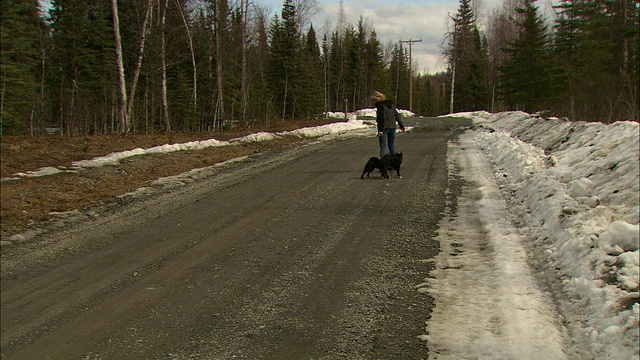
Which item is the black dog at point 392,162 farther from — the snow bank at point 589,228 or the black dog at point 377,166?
the snow bank at point 589,228

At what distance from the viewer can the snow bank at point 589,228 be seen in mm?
3014

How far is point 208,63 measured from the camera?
38.9 m

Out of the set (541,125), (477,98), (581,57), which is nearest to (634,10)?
(581,57)

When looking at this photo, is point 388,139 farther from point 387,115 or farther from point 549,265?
point 549,265

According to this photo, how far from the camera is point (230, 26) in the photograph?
28453 mm

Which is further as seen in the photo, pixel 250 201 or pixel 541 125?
pixel 541 125

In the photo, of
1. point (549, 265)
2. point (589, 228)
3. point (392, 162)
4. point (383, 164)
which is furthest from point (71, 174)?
point (589, 228)

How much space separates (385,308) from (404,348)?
0.60 m

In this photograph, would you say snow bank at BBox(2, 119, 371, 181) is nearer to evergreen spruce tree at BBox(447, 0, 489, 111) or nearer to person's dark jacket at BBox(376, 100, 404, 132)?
person's dark jacket at BBox(376, 100, 404, 132)

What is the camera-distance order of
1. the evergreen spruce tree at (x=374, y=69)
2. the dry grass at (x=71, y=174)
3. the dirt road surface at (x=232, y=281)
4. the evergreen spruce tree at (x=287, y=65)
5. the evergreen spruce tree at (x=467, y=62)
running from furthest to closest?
1. the evergreen spruce tree at (x=374, y=69)
2. the evergreen spruce tree at (x=467, y=62)
3. the evergreen spruce tree at (x=287, y=65)
4. the dry grass at (x=71, y=174)
5. the dirt road surface at (x=232, y=281)

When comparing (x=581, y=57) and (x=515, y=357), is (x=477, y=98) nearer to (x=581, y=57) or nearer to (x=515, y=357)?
(x=581, y=57)

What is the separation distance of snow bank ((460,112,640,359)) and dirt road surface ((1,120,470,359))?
4.04 feet

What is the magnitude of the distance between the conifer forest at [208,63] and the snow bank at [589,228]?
209 inches

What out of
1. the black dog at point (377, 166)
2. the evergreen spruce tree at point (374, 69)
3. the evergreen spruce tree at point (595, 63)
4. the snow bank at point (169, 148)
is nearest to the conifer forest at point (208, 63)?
the evergreen spruce tree at point (595, 63)
